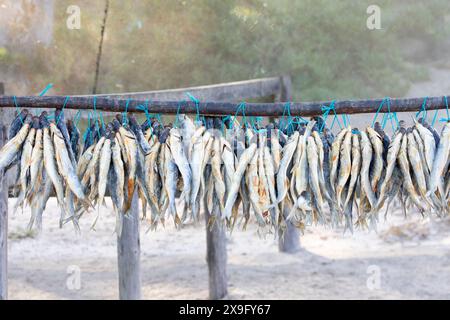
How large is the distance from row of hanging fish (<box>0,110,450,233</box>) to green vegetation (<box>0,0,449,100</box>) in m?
8.83

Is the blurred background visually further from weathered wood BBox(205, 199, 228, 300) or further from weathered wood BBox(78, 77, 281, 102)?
weathered wood BBox(205, 199, 228, 300)

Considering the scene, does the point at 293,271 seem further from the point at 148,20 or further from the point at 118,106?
the point at 148,20

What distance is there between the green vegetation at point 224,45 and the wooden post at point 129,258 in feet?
22.4

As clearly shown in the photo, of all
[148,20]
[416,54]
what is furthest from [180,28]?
[416,54]

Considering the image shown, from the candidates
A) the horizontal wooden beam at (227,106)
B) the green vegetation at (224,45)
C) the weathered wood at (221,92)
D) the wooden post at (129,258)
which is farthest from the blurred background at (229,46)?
the horizontal wooden beam at (227,106)

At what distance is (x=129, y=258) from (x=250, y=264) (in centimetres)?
216

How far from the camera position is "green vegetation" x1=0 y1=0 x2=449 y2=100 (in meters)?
11.3

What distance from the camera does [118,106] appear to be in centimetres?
253

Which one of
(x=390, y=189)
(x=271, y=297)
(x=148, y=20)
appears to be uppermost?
(x=148, y=20)

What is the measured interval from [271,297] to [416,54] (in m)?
7.49

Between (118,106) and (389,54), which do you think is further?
(389,54)

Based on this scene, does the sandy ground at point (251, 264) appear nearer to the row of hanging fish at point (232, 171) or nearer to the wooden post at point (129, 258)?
the wooden post at point (129, 258)
